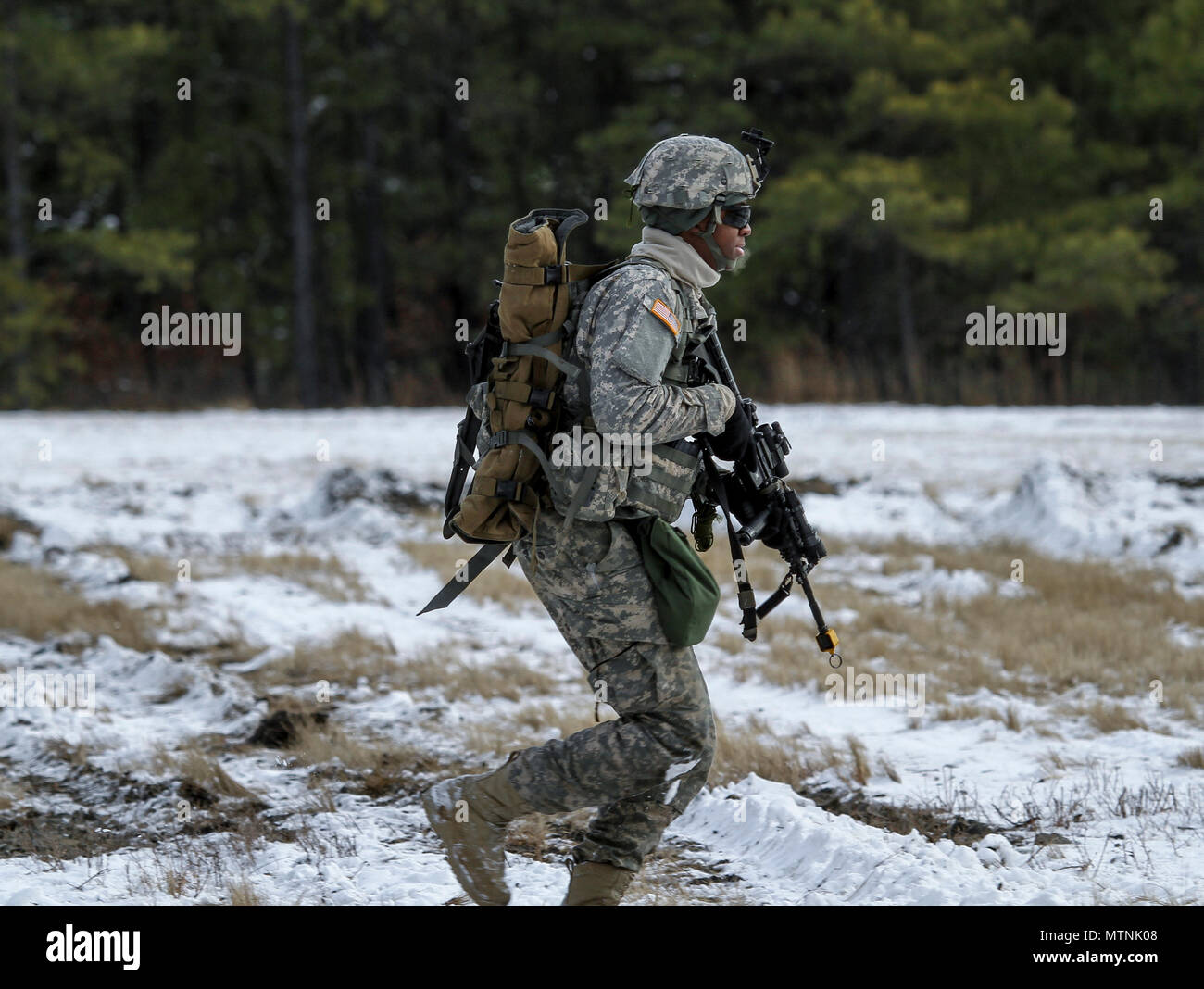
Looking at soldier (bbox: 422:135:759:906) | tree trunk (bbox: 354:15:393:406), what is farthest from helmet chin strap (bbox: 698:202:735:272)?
tree trunk (bbox: 354:15:393:406)

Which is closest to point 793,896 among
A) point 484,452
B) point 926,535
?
point 484,452

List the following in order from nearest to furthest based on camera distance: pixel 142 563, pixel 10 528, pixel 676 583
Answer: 1. pixel 676 583
2. pixel 142 563
3. pixel 10 528

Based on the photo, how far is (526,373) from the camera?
3.43 meters

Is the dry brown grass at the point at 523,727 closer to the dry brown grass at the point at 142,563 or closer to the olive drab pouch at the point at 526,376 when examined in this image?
the olive drab pouch at the point at 526,376

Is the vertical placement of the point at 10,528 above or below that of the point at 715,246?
below

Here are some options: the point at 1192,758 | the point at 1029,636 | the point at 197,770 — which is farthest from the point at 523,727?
the point at 1029,636

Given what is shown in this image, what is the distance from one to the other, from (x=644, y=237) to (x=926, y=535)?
23.7ft

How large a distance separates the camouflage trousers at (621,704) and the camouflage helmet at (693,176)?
35.4 inches

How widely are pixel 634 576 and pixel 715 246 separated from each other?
948 mm

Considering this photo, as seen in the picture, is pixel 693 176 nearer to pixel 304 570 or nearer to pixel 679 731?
pixel 679 731

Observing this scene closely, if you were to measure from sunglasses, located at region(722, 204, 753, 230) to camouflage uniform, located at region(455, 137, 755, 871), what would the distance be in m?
0.06

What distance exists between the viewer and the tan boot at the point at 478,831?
354 centimetres

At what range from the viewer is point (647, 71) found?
65.6ft
